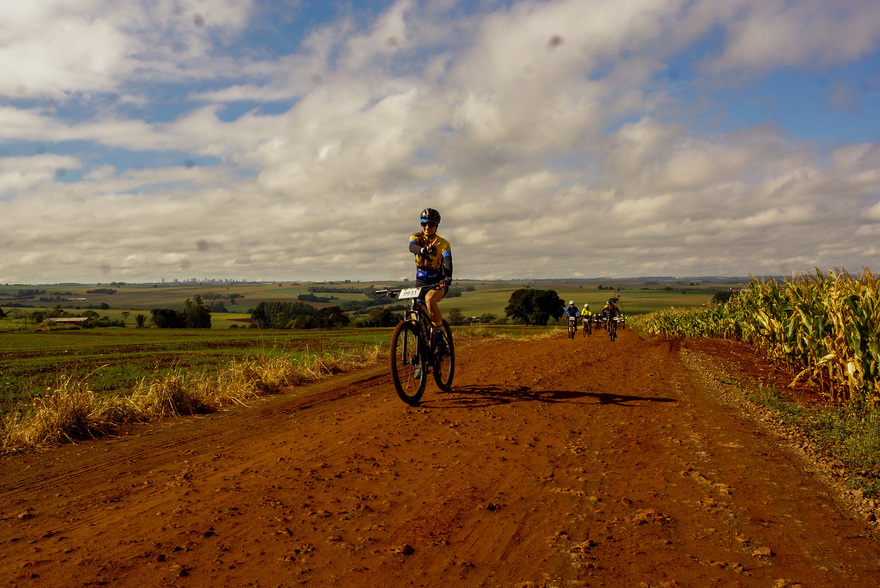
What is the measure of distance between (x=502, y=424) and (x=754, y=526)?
11.0 feet

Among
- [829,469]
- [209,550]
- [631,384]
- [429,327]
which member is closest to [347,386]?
[429,327]

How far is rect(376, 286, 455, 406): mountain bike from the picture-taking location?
780 centimetres

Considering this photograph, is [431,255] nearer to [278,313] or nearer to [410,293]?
[410,293]

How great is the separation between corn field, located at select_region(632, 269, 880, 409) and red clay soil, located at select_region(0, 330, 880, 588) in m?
3.00

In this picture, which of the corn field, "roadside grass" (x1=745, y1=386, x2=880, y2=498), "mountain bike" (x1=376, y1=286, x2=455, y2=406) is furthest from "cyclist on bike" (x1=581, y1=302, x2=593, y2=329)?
"mountain bike" (x1=376, y1=286, x2=455, y2=406)

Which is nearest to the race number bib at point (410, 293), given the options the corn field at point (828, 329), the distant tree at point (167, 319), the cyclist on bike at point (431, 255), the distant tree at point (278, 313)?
the cyclist on bike at point (431, 255)

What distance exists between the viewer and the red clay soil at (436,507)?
309 cm

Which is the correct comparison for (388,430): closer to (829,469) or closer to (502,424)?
(502,424)

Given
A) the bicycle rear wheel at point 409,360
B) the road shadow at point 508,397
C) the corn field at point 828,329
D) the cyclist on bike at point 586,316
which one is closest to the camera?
the bicycle rear wheel at point 409,360

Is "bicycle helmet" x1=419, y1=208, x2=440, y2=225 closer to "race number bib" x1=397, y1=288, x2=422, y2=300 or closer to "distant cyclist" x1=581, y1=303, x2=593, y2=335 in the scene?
"race number bib" x1=397, y1=288, x2=422, y2=300

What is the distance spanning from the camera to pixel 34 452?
20.9ft

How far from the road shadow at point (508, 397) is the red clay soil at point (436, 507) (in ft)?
2.18

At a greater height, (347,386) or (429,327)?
(429,327)

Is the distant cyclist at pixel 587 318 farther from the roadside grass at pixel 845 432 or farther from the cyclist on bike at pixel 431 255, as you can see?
the cyclist on bike at pixel 431 255
